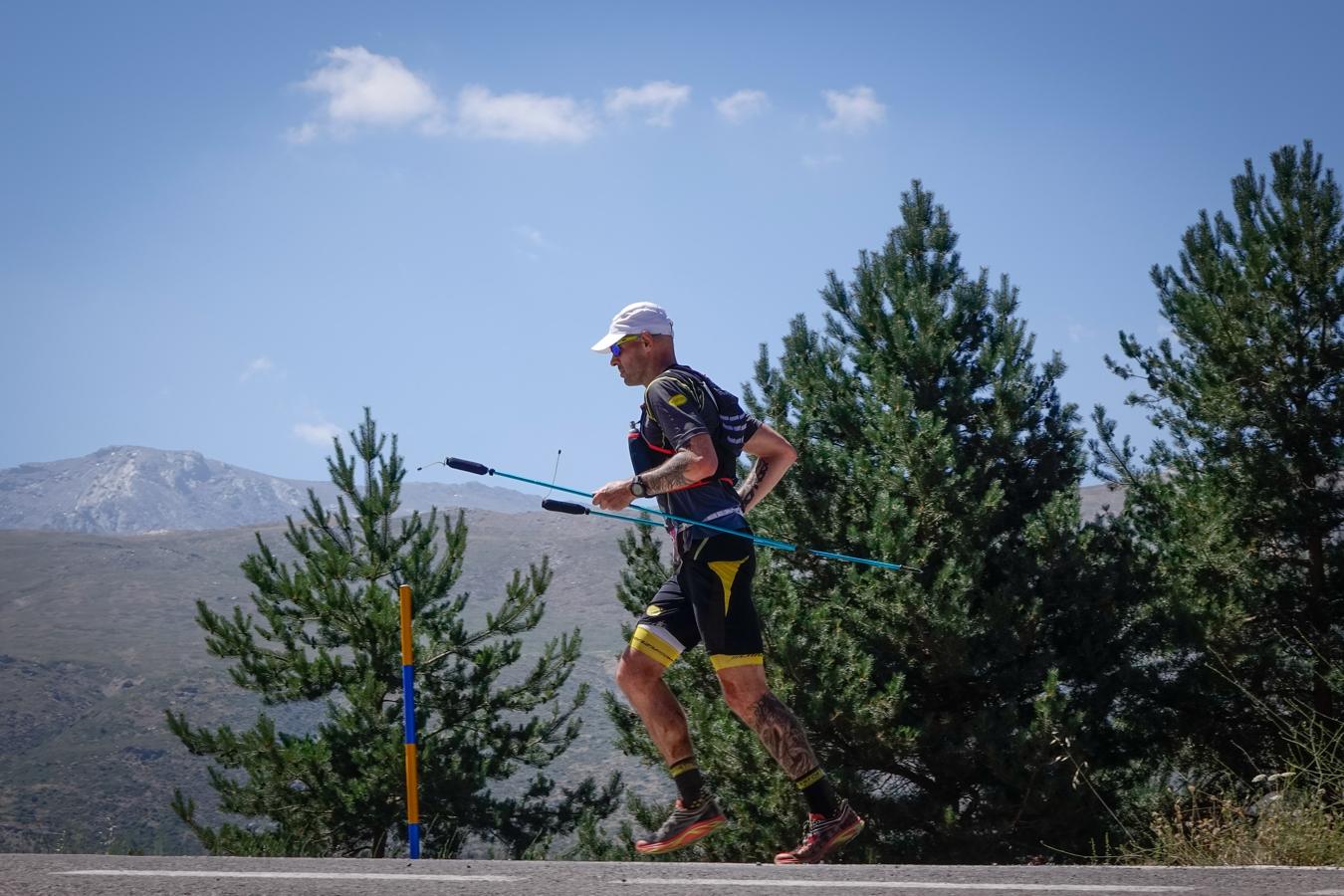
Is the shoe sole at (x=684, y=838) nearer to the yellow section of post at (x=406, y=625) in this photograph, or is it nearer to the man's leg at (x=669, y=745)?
the man's leg at (x=669, y=745)

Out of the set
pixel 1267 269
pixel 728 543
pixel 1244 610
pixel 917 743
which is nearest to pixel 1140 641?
pixel 1244 610

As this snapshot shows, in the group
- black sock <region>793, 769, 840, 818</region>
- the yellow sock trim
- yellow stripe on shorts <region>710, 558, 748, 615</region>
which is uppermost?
yellow stripe on shorts <region>710, 558, 748, 615</region>

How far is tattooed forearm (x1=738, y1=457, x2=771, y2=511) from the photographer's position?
18.3 feet

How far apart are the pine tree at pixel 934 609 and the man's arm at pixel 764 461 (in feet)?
30.5

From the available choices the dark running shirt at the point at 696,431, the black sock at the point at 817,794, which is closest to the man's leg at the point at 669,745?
the black sock at the point at 817,794

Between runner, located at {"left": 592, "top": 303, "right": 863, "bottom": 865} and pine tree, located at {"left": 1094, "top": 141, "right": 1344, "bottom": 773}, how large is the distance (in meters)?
12.2

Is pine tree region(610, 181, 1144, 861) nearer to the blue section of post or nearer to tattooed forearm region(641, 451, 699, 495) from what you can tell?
the blue section of post

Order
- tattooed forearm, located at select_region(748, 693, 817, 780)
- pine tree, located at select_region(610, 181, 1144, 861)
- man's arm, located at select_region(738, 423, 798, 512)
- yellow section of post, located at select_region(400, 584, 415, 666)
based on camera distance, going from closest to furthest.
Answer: tattooed forearm, located at select_region(748, 693, 817, 780)
man's arm, located at select_region(738, 423, 798, 512)
yellow section of post, located at select_region(400, 584, 415, 666)
pine tree, located at select_region(610, 181, 1144, 861)

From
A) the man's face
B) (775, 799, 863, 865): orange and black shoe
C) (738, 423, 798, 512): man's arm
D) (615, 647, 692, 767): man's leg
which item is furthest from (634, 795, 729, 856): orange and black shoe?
the man's face

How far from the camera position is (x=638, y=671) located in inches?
203

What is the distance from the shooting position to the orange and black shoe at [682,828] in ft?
16.9

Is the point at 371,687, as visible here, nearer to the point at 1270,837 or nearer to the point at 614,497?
the point at 614,497

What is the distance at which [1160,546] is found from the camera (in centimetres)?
1677

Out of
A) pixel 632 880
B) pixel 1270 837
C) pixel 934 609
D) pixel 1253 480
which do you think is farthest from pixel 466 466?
pixel 1253 480
